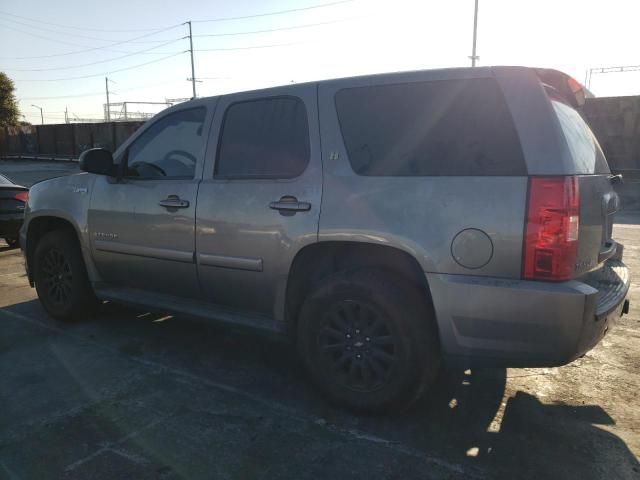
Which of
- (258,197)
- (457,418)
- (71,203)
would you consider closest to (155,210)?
(258,197)

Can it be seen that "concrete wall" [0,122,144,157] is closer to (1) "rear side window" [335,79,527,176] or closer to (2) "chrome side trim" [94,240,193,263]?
(2) "chrome side trim" [94,240,193,263]

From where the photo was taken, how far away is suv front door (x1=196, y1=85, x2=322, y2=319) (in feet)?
10.3

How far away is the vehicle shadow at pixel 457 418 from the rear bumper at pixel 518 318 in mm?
467

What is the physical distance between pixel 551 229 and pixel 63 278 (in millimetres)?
4183

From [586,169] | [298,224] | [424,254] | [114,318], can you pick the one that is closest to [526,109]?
[586,169]

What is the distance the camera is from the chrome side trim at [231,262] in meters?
3.32

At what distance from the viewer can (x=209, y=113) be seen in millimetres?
3740

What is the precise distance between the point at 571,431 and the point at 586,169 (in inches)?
57.3

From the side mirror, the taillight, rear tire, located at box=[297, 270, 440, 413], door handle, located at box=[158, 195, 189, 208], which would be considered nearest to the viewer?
the taillight

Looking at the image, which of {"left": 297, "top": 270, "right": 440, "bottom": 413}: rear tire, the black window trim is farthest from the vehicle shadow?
the black window trim

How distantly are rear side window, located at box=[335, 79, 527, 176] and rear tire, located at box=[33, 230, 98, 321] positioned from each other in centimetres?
293

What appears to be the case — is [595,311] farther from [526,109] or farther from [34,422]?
[34,422]

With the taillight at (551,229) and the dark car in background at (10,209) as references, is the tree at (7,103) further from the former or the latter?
the taillight at (551,229)

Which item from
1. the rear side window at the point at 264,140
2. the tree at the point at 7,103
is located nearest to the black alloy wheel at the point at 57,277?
the rear side window at the point at 264,140
